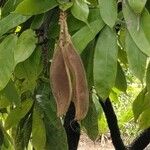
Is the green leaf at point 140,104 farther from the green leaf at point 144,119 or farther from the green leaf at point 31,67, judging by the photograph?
the green leaf at point 31,67

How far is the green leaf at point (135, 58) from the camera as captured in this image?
66 centimetres

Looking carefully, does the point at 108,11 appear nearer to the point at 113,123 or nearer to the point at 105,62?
the point at 105,62

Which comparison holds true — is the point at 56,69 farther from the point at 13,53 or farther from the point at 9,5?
the point at 9,5

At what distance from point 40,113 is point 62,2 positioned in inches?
12.7

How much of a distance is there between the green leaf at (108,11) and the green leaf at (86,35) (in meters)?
0.03

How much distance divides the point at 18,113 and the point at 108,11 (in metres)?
0.35

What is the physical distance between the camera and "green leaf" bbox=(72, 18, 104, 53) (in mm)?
688

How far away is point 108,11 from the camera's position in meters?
0.66

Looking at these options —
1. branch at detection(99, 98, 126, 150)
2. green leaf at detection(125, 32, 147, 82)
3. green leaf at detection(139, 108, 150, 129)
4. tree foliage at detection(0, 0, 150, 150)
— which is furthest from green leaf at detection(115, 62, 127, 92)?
branch at detection(99, 98, 126, 150)

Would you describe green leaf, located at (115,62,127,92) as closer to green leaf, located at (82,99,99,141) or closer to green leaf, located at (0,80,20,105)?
green leaf, located at (82,99,99,141)

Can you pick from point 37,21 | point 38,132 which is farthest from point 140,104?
point 37,21

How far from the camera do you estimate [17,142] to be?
101 centimetres

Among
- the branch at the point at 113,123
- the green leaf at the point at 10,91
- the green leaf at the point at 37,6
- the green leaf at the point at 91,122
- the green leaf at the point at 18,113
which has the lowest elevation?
the branch at the point at 113,123

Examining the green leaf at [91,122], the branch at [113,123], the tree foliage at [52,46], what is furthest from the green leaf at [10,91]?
the branch at [113,123]
